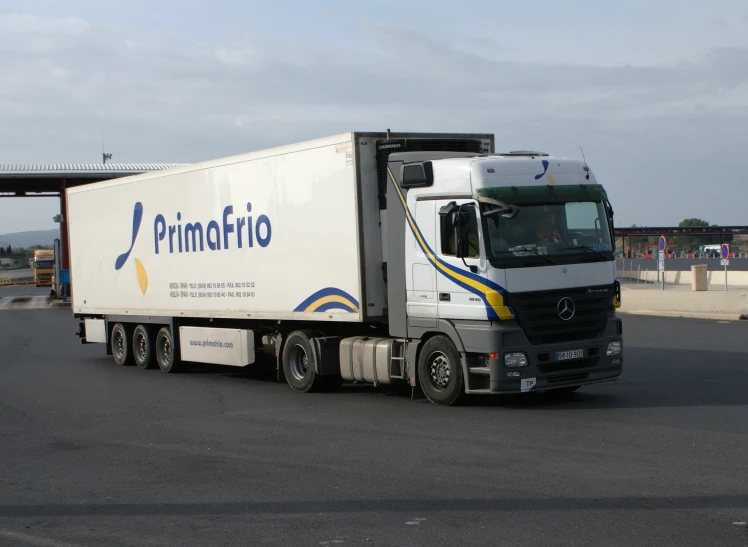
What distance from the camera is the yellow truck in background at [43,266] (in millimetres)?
80688

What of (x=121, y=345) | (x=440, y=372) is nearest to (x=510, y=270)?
(x=440, y=372)

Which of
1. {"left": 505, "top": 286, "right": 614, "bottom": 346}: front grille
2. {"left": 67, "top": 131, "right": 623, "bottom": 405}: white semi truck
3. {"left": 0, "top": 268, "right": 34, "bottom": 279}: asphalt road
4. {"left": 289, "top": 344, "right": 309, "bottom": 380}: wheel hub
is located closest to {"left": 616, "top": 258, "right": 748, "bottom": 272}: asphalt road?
{"left": 67, "top": 131, "right": 623, "bottom": 405}: white semi truck

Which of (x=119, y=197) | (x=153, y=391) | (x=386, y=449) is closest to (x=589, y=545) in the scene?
(x=386, y=449)

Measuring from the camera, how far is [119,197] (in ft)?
61.5

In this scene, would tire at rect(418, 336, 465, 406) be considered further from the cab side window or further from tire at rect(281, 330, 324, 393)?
tire at rect(281, 330, 324, 393)

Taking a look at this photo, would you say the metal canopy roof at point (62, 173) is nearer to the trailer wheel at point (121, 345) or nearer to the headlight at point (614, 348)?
the trailer wheel at point (121, 345)

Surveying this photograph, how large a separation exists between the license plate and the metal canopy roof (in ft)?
137

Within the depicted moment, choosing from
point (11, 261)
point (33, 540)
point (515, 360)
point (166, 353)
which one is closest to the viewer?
point (33, 540)

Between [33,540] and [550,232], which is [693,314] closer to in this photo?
[550,232]

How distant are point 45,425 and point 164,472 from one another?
367 cm

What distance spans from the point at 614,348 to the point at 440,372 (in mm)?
2269

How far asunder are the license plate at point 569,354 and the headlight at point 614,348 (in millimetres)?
452

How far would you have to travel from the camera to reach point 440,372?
466 inches

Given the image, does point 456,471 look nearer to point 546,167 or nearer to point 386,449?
point 386,449
